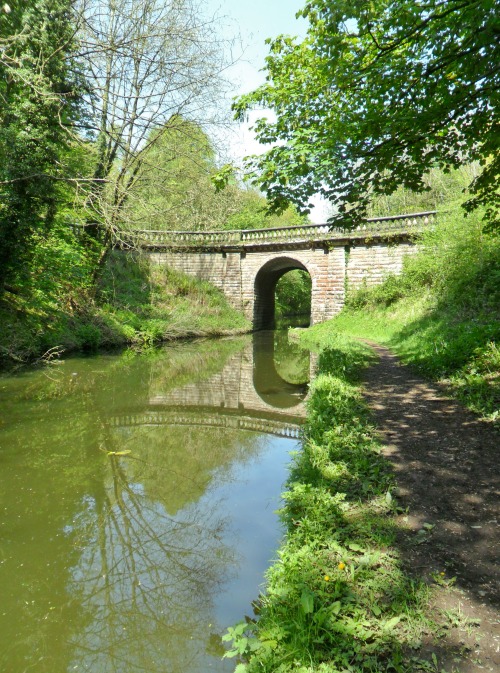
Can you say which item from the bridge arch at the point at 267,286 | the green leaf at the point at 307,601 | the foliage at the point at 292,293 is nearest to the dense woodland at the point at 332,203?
the green leaf at the point at 307,601

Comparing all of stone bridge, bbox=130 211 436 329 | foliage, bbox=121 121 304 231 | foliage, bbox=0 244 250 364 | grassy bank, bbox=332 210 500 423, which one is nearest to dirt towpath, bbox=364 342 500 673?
grassy bank, bbox=332 210 500 423

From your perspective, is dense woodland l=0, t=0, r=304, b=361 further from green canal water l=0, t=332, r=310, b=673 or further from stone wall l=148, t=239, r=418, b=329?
stone wall l=148, t=239, r=418, b=329

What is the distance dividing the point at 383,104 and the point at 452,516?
4714 mm

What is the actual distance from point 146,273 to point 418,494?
19.7m

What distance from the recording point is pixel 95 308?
1474 centimetres

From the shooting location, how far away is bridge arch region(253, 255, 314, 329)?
922 inches

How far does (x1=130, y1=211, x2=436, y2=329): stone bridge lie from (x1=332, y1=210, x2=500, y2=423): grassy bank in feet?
3.67

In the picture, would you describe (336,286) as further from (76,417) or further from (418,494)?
(418,494)

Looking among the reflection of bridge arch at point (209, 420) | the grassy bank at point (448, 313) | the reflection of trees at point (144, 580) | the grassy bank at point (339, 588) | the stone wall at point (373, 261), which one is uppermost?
the stone wall at point (373, 261)

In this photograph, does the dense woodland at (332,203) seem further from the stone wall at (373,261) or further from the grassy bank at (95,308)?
the stone wall at (373,261)

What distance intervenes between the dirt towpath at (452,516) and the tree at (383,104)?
3.17 m

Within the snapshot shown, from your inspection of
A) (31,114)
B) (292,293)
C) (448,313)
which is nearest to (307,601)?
(31,114)

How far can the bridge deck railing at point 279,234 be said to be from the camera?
18.4 metres

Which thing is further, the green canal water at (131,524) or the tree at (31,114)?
the tree at (31,114)
